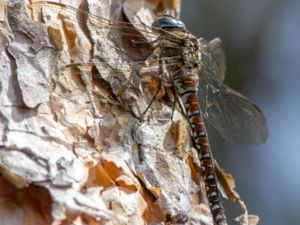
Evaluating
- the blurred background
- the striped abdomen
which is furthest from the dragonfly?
the blurred background

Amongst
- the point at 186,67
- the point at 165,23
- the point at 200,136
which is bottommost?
the point at 200,136

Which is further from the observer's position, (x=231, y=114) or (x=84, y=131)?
(x=231, y=114)

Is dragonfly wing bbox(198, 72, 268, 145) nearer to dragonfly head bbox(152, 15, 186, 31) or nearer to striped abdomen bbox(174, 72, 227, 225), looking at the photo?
striped abdomen bbox(174, 72, 227, 225)

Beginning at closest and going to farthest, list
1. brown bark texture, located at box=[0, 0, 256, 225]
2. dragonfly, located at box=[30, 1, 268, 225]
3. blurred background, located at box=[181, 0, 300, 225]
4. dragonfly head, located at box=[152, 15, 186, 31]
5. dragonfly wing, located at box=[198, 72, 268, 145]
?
brown bark texture, located at box=[0, 0, 256, 225], dragonfly, located at box=[30, 1, 268, 225], dragonfly head, located at box=[152, 15, 186, 31], dragonfly wing, located at box=[198, 72, 268, 145], blurred background, located at box=[181, 0, 300, 225]

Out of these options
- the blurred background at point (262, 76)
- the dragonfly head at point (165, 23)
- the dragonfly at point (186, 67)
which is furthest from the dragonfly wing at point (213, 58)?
the blurred background at point (262, 76)

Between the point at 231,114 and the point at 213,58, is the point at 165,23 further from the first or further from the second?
the point at 231,114

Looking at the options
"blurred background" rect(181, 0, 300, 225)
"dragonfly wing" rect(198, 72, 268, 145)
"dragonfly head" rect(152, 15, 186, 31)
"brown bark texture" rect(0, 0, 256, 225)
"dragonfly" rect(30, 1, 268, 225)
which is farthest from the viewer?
"blurred background" rect(181, 0, 300, 225)

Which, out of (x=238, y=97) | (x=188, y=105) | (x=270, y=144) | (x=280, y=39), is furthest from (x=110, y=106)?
(x=280, y=39)

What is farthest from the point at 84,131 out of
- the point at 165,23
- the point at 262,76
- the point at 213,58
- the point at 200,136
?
the point at 262,76
